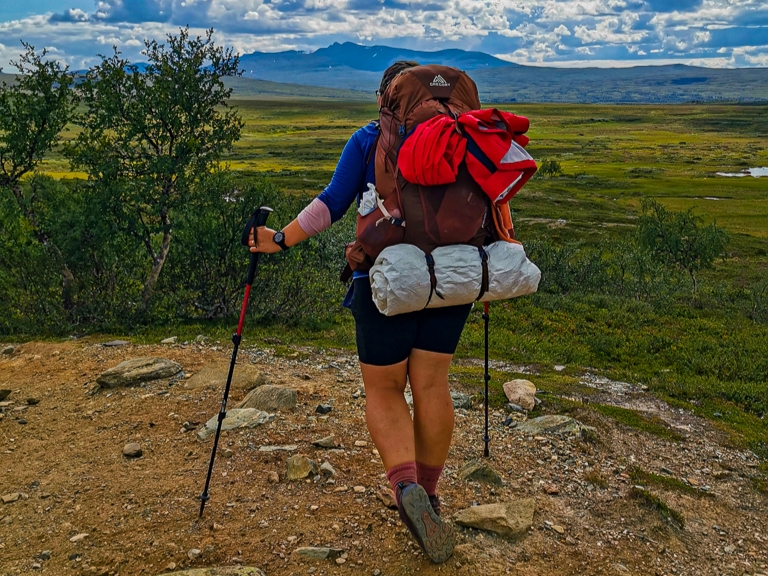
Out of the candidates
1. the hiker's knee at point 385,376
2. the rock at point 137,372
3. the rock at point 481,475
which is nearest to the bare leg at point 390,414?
the hiker's knee at point 385,376

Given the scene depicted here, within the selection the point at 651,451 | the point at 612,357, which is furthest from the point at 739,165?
the point at 651,451

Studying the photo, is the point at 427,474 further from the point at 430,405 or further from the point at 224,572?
the point at 224,572

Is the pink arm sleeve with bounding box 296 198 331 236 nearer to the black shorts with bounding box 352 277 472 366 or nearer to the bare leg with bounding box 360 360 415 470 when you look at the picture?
the black shorts with bounding box 352 277 472 366

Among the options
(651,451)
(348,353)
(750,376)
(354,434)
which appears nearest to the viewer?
(354,434)

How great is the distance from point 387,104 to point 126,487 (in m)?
3.86

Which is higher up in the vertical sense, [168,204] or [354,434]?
[168,204]

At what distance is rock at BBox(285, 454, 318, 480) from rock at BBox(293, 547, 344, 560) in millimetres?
1116

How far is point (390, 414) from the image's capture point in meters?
4.04

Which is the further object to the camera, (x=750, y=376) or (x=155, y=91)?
(x=155, y=91)

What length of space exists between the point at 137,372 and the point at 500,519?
5412 mm

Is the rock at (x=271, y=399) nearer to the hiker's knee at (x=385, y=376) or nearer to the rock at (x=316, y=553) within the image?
the rock at (x=316, y=553)

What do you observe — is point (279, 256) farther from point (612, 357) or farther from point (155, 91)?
point (612, 357)

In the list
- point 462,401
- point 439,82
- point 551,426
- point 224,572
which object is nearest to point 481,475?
point 551,426

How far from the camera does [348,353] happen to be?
1190 centimetres
